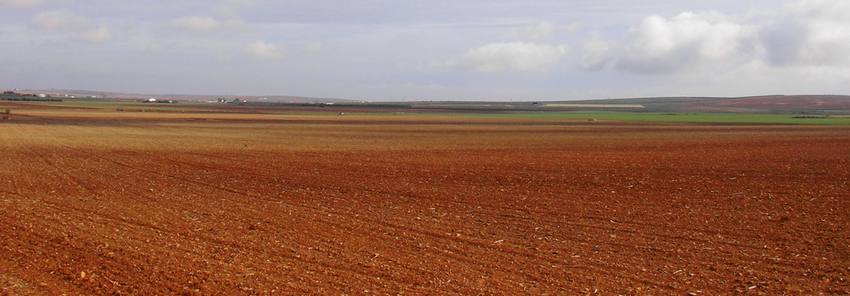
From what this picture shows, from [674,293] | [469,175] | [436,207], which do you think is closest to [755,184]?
[469,175]

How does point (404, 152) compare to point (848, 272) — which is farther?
point (404, 152)

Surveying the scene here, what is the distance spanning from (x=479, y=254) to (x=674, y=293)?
313cm

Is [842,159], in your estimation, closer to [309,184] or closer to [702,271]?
[309,184]

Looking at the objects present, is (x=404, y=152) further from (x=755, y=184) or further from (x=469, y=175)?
(x=755, y=184)

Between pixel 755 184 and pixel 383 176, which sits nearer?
pixel 755 184

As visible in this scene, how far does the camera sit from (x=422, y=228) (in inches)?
565

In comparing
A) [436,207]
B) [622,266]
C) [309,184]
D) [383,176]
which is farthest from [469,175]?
[622,266]

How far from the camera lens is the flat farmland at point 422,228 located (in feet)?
33.4

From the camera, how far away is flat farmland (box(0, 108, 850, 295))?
33.4 ft

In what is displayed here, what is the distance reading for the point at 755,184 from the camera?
21688 mm

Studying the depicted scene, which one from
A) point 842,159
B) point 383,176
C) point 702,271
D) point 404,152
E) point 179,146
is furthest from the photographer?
point 179,146

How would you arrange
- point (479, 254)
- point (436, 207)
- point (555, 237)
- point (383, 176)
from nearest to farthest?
1. point (479, 254)
2. point (555, 237)
3. point (436, 207)
4. point (383, 176)

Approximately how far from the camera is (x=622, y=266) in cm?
1123

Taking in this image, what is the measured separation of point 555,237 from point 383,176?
11.1 m
